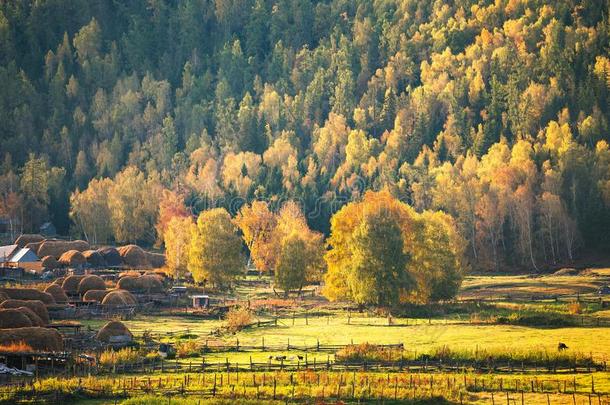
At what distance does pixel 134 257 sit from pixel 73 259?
36.3ft

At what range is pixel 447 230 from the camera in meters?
125

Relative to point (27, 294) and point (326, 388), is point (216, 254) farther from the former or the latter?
Answer: point (326, 388)

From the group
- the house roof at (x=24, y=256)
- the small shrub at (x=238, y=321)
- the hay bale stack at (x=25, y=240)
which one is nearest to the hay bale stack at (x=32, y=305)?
the small shrub at (x=238, y=321)

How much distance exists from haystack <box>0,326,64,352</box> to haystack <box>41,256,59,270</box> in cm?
7024

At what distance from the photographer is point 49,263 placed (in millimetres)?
154000

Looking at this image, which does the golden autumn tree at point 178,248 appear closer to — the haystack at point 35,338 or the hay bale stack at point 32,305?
the hay bale stack at point 32,305

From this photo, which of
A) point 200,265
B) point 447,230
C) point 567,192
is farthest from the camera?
point 567,192

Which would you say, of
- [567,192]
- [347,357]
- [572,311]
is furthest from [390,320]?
[567,192]

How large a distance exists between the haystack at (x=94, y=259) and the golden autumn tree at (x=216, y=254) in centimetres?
2299

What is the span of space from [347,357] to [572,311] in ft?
105

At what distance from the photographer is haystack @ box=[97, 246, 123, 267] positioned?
160750 mm

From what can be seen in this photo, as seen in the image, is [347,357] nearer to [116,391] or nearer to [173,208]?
[116,391]

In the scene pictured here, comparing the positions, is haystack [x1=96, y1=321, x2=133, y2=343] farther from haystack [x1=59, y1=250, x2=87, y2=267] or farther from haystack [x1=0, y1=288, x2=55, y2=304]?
haystack [x1=59, y1=250, x2=87, y2=267]

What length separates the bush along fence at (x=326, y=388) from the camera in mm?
69000
